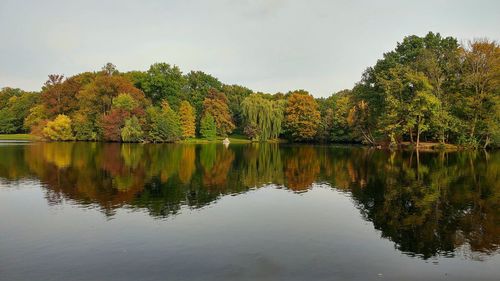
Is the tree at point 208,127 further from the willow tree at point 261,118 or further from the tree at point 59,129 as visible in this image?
the tree at point 59,129

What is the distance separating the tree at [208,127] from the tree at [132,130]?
16.6m

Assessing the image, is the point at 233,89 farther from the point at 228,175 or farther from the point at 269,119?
the point at 228,175

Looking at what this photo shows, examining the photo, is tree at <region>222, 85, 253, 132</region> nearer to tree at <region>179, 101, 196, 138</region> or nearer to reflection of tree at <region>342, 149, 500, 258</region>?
tree at <region>179, 101, 196, 138</region>

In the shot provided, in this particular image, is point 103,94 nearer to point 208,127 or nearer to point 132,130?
point 132,130

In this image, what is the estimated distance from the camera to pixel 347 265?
9828 mm

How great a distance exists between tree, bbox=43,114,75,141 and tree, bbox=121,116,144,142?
45.4ft

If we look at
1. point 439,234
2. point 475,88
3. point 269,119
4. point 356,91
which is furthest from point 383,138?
point 439,234

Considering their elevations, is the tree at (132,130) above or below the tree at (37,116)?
below

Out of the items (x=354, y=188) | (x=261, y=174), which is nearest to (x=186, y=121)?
(x=261, y=174)

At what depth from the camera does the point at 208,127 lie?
83875 millimetres

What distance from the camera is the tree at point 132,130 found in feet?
224

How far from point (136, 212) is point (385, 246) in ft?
30.8

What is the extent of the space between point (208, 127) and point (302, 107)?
2087 centimetres

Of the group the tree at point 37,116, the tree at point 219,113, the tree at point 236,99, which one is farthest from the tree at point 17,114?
the tree at point 236,99
